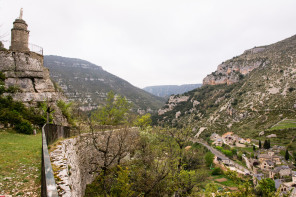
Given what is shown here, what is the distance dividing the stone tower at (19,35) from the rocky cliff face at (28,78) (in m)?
1.45

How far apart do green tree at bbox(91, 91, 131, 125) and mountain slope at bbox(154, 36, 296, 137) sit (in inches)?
2242

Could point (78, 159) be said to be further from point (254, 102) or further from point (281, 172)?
point (254, 102)

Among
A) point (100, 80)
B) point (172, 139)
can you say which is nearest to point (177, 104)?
point (100, 80)

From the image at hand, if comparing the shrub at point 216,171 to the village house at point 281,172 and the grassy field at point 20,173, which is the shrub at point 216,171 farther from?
the grassy field at point 20,173

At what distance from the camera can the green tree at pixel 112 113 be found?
26.7 meters

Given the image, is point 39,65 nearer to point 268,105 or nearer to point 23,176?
point 23,176

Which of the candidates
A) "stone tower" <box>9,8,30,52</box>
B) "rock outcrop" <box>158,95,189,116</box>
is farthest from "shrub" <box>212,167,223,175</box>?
"rock outcrop" <box>158,95,189,116</box>

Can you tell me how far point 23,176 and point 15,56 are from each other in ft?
73.7

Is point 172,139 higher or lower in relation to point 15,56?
lower

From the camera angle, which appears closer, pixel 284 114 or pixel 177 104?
pixel 284 114

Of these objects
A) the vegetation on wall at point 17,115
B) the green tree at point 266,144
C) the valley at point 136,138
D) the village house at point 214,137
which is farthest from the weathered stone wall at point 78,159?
the village house at point 214,137

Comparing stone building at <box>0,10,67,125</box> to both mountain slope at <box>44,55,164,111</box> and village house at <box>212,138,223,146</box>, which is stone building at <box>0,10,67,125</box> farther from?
village house at <box>212,138,223,146</box>

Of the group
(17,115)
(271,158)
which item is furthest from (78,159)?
(271,158)

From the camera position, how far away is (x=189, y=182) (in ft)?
55.7
